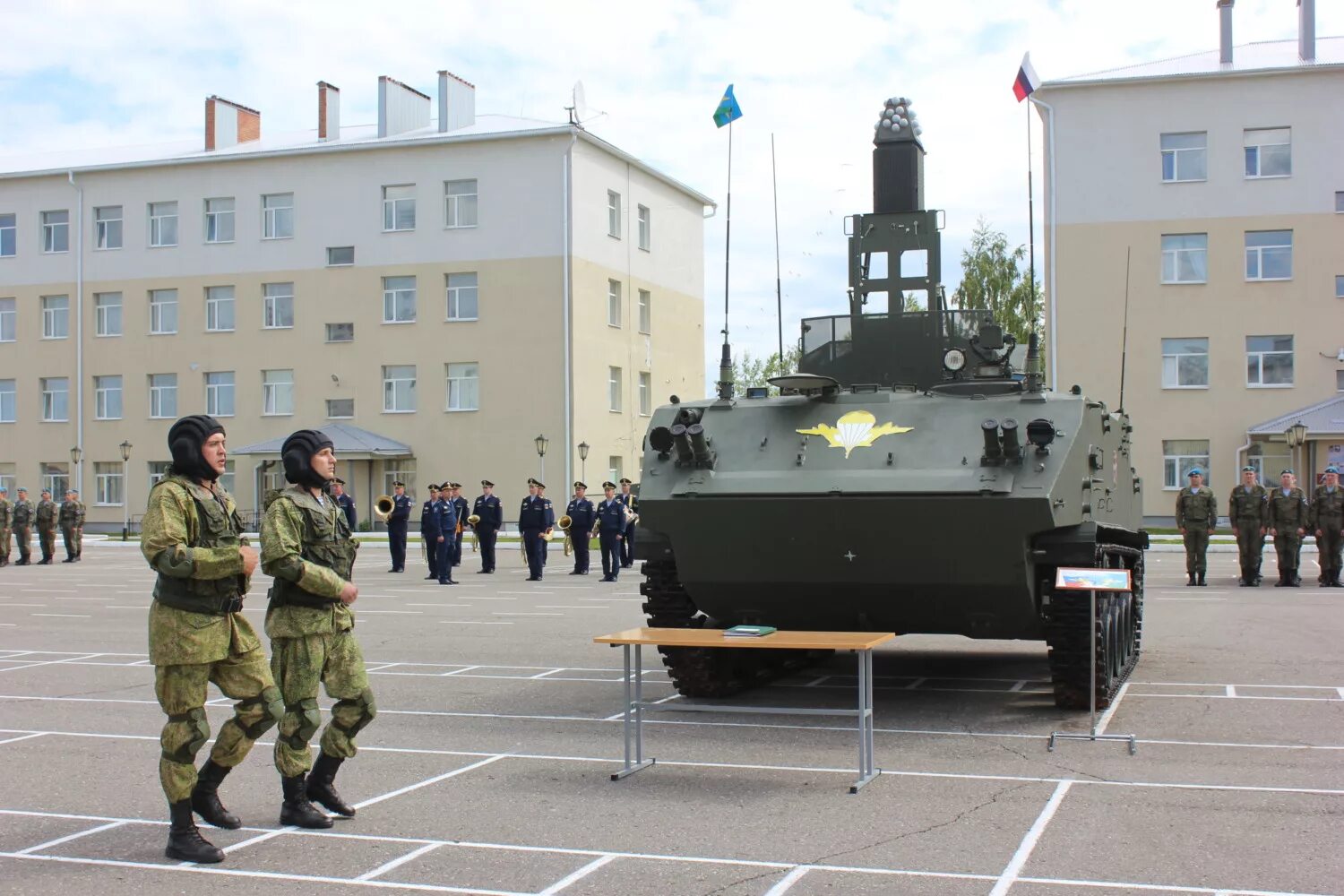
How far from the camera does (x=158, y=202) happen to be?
4825cm

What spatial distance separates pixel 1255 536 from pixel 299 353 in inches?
1253

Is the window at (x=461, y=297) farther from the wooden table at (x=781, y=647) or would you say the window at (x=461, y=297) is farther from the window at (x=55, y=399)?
the wooden table at (x=781, y=647)

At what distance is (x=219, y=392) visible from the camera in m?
48.3

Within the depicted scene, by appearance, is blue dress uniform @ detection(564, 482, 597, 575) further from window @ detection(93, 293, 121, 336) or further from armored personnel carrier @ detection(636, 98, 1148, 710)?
window @ detection(93, 293, 121, 336)

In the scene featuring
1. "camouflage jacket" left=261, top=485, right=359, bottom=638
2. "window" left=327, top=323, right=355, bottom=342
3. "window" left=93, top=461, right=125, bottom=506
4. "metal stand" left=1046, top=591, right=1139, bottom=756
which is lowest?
"metal stand" left=1046, top=591, right=1139, bottom=756

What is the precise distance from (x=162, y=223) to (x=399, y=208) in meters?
8.50

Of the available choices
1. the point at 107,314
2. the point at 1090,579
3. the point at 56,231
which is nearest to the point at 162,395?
the point at 107,314

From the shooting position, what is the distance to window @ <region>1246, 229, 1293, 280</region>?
39062 mm

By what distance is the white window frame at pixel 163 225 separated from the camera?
48.2 m

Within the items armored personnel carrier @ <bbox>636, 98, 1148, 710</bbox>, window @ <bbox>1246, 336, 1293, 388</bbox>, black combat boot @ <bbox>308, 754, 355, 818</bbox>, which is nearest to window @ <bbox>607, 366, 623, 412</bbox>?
window @ <bbox>1246, 336, 1293, 388</bbox>

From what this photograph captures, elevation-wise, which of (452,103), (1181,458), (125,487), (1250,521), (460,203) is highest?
(452,103)

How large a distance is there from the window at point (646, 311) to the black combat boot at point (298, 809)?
138ft

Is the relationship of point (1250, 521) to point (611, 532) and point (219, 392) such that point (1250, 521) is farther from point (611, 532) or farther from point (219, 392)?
point (219, 392)

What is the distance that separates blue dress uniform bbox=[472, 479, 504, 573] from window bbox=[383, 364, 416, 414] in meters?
18.3
